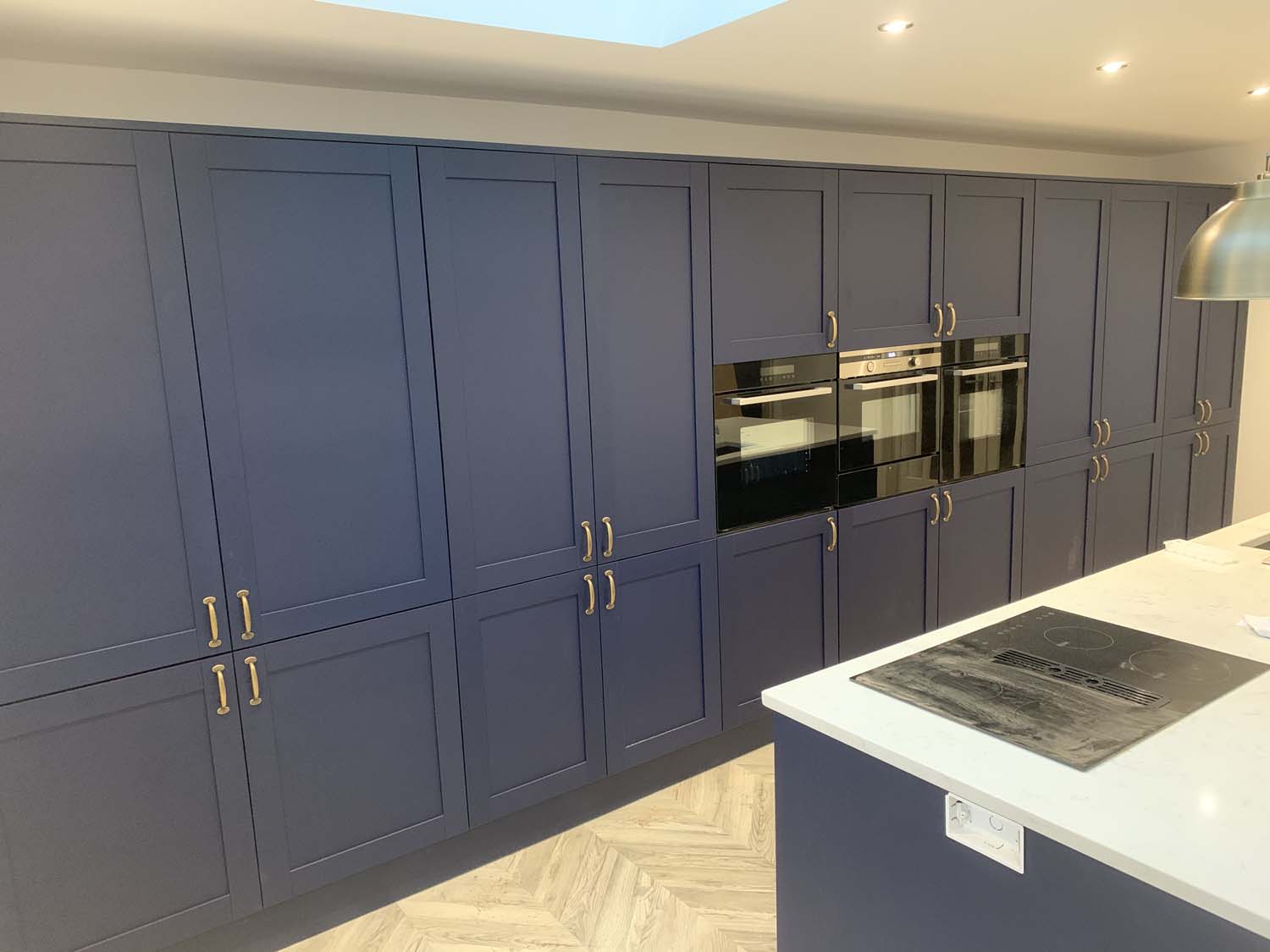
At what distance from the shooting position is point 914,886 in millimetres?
1519

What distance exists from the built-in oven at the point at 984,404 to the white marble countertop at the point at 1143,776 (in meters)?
1.65

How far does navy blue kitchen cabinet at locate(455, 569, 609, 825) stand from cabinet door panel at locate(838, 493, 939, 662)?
112cm

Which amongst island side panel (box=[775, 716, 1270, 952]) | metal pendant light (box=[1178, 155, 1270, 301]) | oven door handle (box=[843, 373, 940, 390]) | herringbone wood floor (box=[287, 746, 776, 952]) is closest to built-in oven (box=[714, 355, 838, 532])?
oven door handle (box=[843, 373, 940, 390])

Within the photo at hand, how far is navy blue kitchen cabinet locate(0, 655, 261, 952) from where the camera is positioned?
6.41ft

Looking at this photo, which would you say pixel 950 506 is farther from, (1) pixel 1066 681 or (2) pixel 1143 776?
(2) pixel 1143 776

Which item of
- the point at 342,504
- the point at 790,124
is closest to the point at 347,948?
the point at 342,504

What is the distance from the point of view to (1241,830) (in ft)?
4.10

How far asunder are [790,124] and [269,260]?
2.25 meters

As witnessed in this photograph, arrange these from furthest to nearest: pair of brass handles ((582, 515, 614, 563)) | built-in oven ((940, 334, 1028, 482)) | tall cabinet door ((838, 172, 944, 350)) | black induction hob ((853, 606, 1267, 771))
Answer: built-in oven ((940, 334, 1028, 482)), tall cabinet door ((838, 172, 944, 350)), pair of brass handles ((582, 515, 614, 563)), black induction hob ((853, 606, 1267, 771))

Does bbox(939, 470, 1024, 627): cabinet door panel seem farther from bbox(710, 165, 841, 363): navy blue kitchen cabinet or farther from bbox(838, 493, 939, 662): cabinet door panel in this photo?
bbox(710, 165, 841, 363): navy blue kitchen cabinet

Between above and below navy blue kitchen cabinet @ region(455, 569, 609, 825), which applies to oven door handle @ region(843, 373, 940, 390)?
above

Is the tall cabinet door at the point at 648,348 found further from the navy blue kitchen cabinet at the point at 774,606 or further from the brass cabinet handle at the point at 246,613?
the brass cabinet handle at the point at 246,613

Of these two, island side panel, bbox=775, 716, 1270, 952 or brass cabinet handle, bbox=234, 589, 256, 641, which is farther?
brass cabinet handle, bbox=234, 589, 256, 641

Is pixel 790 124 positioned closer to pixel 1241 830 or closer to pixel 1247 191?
pixel 1247 191
